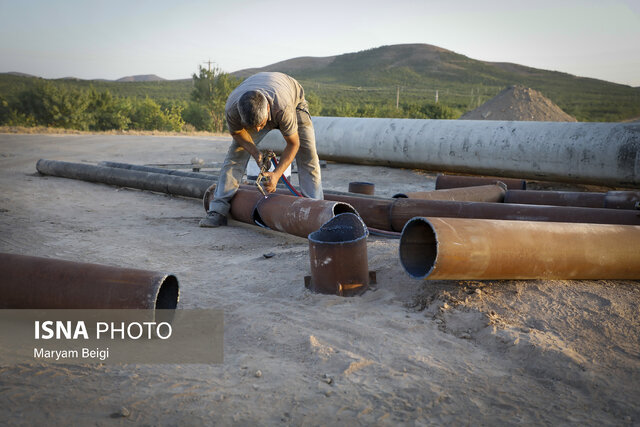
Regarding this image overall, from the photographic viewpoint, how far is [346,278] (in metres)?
3.59

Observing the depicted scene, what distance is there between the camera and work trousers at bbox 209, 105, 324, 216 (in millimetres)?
5535

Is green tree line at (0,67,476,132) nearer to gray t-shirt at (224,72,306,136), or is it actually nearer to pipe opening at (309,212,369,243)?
gray t-shirt at (224,72,306,136)

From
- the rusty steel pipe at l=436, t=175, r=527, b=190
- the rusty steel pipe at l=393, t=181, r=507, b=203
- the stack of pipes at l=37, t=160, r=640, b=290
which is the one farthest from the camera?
the rusty steel pipe at l=436, t=175, r=527, b=190

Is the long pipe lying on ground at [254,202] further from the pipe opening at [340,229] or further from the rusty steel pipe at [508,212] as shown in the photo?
the rusty steel pipe at [508,212]

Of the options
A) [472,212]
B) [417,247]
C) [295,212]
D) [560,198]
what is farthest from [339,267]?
[560,198]

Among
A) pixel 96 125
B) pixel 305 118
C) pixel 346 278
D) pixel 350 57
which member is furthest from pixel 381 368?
pixel 350 57

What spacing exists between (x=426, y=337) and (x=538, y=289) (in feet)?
3.42

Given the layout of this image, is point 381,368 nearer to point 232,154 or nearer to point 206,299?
point 206,299

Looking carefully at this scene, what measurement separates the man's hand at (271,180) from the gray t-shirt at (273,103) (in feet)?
1.42

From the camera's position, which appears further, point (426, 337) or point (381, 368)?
point (426, 337)

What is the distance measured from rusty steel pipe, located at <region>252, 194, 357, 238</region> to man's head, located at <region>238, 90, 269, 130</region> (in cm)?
92

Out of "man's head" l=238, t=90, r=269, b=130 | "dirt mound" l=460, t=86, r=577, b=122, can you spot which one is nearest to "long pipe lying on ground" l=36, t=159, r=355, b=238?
"man's head" l=238, t=90, r=269, b=130

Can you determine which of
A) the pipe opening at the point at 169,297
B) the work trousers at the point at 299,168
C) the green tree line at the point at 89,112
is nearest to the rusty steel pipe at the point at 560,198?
the work trousers at the point at 299,168

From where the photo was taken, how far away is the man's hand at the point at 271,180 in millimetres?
4844
